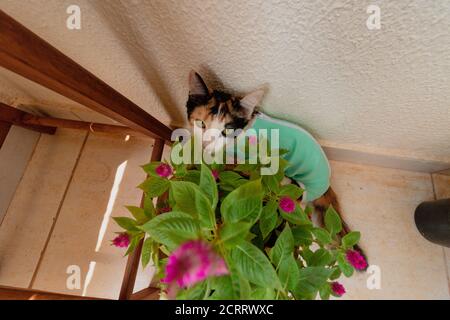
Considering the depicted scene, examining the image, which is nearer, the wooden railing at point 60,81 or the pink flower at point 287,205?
the wooden railing at point 60,81

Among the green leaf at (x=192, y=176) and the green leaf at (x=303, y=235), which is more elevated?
the green leaf at (x=192, y=176)

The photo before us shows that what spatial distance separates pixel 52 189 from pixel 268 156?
89 cm

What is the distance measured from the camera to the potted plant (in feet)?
0.91

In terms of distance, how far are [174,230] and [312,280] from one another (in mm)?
245

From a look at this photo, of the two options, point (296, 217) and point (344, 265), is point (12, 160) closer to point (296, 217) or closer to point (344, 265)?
point (296, 217)

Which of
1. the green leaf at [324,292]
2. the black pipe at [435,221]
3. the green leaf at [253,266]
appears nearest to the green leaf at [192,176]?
the green leaf at [253,266]

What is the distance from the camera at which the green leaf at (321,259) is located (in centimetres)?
45

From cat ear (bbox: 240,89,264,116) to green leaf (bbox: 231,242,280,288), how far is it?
41 cm

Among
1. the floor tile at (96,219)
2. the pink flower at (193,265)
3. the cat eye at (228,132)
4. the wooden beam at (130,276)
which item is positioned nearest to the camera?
the pink flower at (193,265)

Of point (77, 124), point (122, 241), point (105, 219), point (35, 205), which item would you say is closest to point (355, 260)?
point (122, 241)

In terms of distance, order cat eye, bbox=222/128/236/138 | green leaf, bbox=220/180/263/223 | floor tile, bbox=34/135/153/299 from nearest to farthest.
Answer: green leaf, bbox=220/180/263/223
cat eye, bbox=222/128/236/138
floor tile, bbox=34/135/153/299

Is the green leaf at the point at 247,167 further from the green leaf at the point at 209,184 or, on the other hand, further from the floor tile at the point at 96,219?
the floor tile at the point at 96,219

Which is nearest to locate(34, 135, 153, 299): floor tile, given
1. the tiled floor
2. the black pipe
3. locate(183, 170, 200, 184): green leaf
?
the tiled floor

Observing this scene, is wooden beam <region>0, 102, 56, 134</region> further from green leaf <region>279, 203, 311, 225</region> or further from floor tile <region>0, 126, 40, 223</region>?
green leaf <region>279, 203, 311, 225</region>
